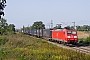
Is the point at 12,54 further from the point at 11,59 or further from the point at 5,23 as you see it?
the point at 5,23

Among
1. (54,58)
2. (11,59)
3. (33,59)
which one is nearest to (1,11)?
(11,59)

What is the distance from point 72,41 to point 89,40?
10.7 m

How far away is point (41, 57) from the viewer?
40.7ft

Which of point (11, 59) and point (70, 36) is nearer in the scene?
point (11, 59)

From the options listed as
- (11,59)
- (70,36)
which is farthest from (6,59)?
(70,36)

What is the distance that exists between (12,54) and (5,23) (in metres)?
58.9

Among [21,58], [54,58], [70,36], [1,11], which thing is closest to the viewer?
[54,58]

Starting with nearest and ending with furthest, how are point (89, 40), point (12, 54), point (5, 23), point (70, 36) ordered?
point (12, 54) < point (70, 36) < point (89, 40) < point (5, 23)

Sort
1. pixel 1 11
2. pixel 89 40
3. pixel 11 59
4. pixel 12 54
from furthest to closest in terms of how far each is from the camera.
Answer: pixel 89 40, pixel 1 11, pixel 12 54, pixel 11 59

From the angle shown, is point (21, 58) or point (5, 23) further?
point (5, 23)

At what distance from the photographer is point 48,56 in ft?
41.8

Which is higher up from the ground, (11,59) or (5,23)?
(5,23)

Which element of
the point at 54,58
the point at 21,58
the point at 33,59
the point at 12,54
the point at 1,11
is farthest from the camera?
the point at 1,11

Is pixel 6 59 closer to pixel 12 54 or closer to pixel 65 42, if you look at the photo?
pixel 12 54
